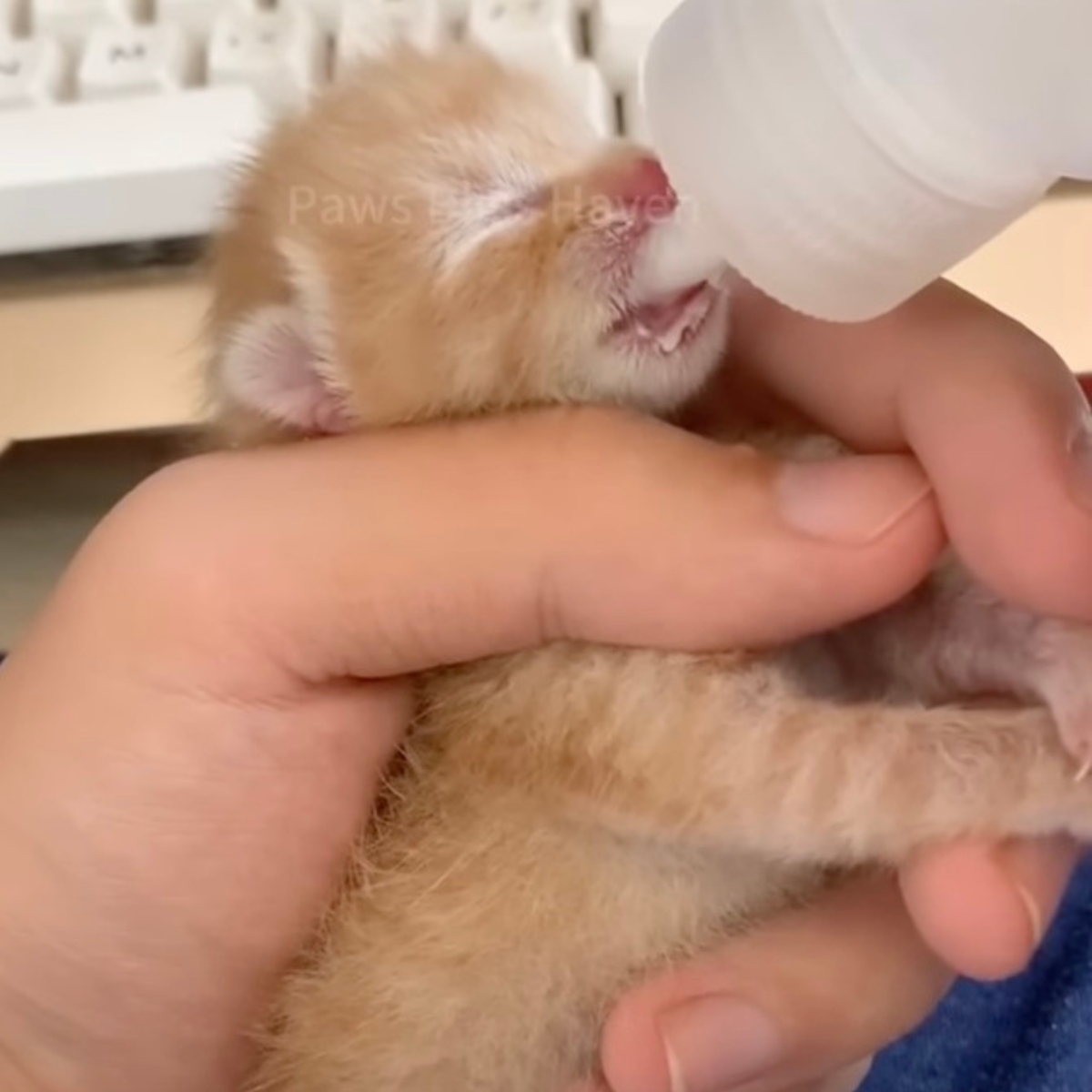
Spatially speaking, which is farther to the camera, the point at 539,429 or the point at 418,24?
the point at 418,24

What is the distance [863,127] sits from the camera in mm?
536

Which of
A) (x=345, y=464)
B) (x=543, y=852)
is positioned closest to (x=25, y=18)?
(x=345, y=464)

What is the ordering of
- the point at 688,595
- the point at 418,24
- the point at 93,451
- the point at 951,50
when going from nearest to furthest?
1. the point at 951,50
2. the point at 688,595
3. the point at 418,24
4. the point at 93,451

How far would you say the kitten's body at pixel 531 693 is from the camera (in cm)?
79

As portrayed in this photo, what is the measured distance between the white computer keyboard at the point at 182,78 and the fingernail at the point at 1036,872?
0.48 m

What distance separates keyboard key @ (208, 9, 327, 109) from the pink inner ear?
25 centimetres

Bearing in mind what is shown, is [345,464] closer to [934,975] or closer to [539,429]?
[539,429]

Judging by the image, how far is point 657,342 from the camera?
808 millimetres

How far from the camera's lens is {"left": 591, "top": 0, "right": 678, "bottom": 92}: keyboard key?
1.05m

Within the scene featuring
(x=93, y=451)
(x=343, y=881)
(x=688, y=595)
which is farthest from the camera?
(x=93, y=451)

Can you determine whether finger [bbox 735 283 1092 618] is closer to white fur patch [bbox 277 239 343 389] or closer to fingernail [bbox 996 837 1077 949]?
fingernail [bbox 996 837 1077 949]

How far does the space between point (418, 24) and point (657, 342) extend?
0.38m

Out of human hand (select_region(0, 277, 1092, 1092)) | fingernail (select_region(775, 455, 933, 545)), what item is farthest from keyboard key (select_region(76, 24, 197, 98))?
fingernail (select_region(775, 455, 933, 545))

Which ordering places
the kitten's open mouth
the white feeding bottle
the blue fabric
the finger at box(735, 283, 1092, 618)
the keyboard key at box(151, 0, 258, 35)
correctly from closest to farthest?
the white feeding bottle, the finger at box(735, 283, 1092, 618), the kitten's open mouth, the blue fabric, the keyboard key at box(151, 0, 258, 35)
